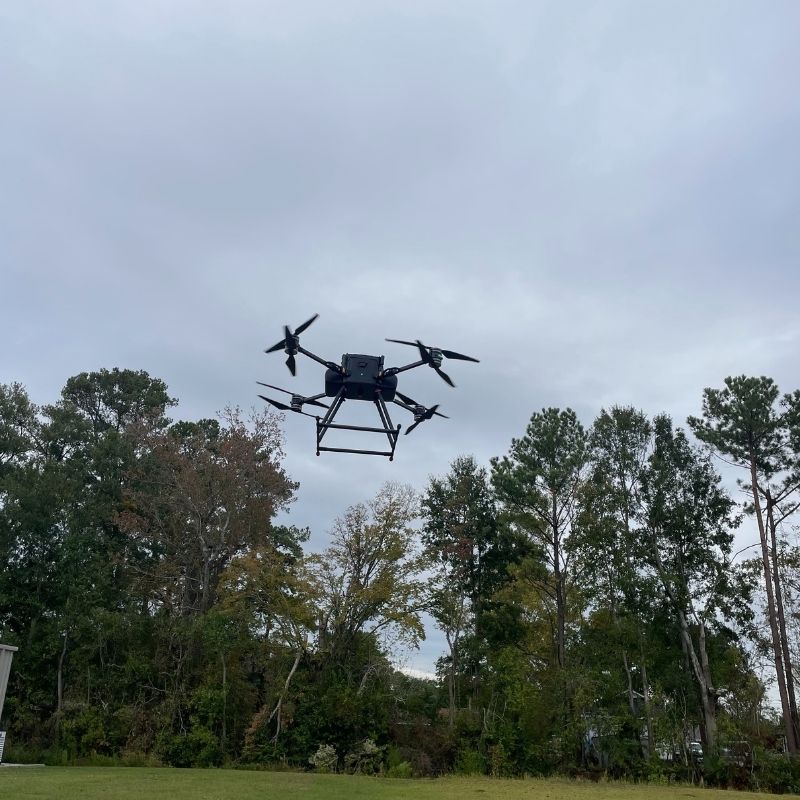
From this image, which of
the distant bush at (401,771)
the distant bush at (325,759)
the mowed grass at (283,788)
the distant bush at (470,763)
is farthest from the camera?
the distant bush at (470,763)

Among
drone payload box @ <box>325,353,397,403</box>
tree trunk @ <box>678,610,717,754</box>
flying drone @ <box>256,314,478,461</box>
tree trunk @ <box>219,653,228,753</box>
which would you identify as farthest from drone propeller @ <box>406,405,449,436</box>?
tree trunk @ <box>678,610,717,754</box>

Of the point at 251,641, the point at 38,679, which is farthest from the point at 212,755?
the point at 38,679

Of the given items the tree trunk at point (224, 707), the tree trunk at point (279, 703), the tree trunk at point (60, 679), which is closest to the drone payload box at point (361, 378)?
the tree trunk at point (279, 703)

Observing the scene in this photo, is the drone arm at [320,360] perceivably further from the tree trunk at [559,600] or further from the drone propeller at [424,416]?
the tree trunk at [559,600]

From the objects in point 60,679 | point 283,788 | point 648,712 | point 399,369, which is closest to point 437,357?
point 399,369

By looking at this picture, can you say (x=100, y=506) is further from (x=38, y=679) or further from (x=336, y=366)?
(x=336, y=366)

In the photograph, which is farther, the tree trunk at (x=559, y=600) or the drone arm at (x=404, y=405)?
the tree trunk at (x=559, y=600)

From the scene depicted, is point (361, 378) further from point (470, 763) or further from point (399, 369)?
point (470, 763)
